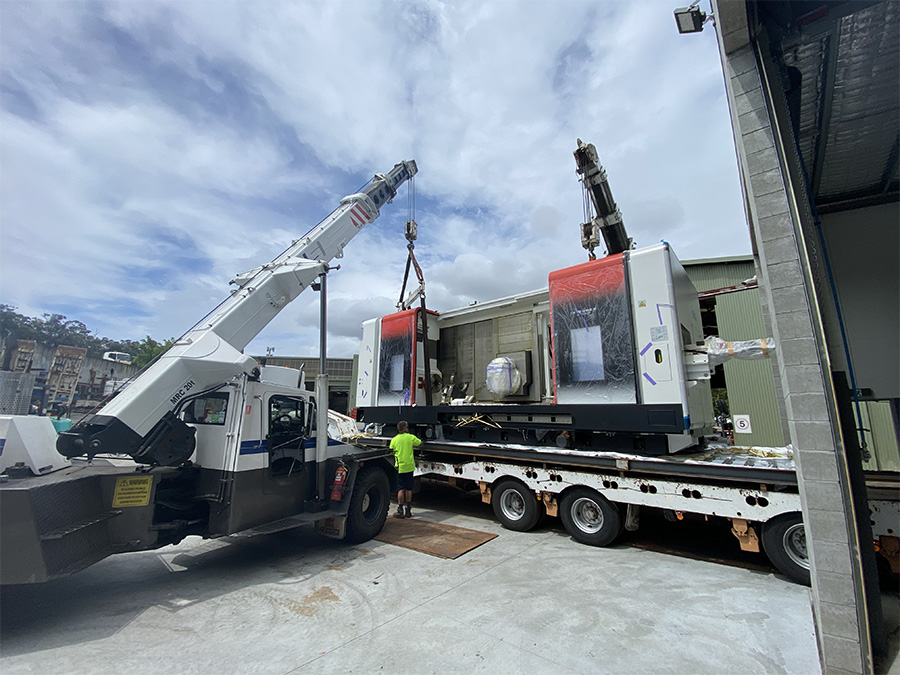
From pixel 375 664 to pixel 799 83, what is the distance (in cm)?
627

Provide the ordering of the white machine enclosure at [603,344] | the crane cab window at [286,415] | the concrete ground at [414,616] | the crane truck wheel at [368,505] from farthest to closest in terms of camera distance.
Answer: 1. the crane truck wheel at [368,505]
2. the crane cab window at [286,415]
3. the white machine enclosure at [603,344]
4. the concrete ground at [414,616]

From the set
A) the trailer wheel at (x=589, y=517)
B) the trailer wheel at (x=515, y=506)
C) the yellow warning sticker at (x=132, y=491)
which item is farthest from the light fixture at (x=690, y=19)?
the yellow warning sticker at (x=132, y=491)

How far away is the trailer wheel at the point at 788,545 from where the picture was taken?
467cm

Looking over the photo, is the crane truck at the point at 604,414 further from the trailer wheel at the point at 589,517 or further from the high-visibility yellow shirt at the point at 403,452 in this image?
the high-visibility yellow shirt at the point at 403,452

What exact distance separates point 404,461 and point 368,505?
105 cm

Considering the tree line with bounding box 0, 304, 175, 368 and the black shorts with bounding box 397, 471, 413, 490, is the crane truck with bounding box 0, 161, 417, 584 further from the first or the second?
the tree line with bounding box 0, 304, 175, 368

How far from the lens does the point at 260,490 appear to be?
5516mm

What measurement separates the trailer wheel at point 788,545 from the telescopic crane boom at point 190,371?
6489 mm

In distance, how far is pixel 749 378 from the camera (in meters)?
12.0

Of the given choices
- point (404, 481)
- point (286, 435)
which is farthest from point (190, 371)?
point (404, 481)

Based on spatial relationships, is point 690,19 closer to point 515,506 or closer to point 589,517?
point 589,517

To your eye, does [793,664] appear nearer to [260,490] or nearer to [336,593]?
[336,593]

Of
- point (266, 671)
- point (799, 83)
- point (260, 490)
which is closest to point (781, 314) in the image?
point (799, 83)

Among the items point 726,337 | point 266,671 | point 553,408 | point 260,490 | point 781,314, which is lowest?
point 266,671
